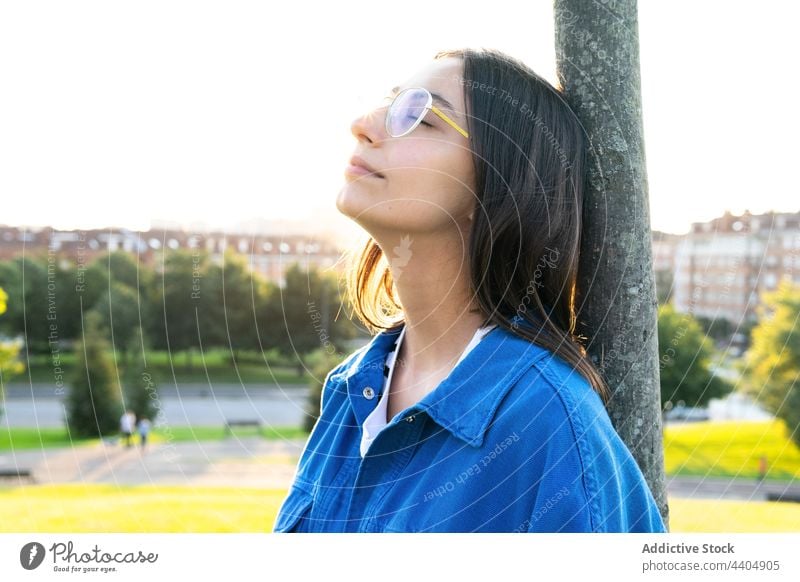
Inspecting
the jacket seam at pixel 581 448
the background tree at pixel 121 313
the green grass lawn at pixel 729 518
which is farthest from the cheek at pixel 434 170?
the background tree at pixel 121 313

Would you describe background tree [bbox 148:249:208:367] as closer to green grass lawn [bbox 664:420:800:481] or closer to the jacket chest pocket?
the jacket chest pocket

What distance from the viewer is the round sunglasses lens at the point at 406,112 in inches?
49.6

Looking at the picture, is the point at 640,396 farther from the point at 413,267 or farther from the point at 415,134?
the point at 415,134

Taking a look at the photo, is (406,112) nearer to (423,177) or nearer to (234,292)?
(423,177)

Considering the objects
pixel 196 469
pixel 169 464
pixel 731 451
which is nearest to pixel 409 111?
pixel 169 464

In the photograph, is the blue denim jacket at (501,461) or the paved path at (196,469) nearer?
the blue denim jacket at (501,461)

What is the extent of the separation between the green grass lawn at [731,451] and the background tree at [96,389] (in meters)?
10.5

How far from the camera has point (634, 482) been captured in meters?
1.18

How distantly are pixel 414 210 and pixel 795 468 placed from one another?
704 inches

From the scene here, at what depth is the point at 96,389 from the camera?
1443cm

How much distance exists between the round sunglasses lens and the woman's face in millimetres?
13

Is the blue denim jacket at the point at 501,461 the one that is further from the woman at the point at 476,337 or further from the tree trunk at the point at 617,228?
the tree trunk at the point at 617,228

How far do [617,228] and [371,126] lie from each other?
483 mm
